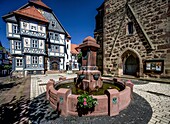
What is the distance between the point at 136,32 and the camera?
35.1 feet

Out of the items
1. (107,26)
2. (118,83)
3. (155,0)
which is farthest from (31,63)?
(155,0)

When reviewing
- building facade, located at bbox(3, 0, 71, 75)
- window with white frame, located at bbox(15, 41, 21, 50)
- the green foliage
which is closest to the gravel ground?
the green foliage

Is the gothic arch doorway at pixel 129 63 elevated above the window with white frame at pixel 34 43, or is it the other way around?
the window with white frame at pixel 34 43

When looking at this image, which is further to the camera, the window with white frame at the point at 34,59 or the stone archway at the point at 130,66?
the window with white frame at the point at 34,59

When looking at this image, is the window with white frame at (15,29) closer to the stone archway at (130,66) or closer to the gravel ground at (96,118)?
the gravel ground at (96,118)

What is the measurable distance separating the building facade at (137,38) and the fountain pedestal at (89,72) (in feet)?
24.1

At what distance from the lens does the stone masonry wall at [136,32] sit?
8.87m

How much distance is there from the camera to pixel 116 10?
504 inches

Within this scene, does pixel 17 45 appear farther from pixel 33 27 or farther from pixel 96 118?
pixel 96 118

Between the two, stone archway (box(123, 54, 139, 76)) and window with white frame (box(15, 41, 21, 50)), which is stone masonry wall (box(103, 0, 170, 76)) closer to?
stone archway (box(123, 54, 139, 76))

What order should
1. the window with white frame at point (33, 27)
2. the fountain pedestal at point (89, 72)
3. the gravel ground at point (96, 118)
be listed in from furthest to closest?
the window with white frame at point (33, 27), the fountain pedestal at point (89, 72), the gravel ground at point (96, 118)

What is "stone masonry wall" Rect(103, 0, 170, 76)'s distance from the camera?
8867 mm

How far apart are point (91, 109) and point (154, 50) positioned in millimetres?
9967

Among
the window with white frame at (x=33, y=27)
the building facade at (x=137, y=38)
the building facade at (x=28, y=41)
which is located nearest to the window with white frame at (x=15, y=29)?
the building facade at (x=28, y=41)
